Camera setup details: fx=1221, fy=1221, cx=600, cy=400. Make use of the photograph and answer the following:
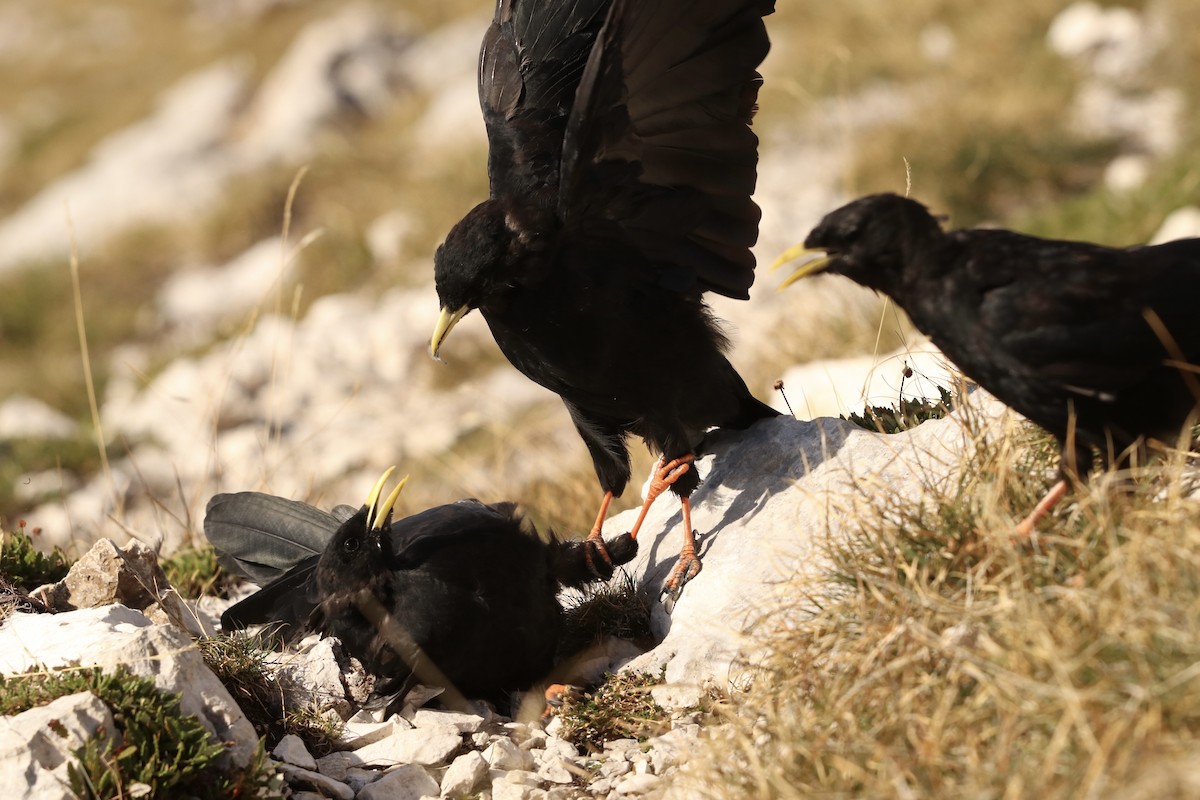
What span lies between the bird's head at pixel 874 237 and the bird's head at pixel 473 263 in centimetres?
137

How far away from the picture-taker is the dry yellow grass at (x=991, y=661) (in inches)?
103

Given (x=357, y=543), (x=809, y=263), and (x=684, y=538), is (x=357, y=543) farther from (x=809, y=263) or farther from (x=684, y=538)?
(x=809, y=263)

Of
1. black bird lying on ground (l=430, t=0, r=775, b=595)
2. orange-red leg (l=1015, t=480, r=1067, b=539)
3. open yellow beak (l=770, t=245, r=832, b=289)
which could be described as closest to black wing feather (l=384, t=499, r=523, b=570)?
black bird lying on ground (l=430, t=0, r=775, b=595)

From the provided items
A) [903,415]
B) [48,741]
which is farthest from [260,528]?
[903,415]

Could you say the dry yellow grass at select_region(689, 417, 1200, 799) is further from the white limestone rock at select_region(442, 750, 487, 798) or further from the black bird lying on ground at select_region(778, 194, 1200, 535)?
the white limestone rock at select_region(442, 750, 487, 798)

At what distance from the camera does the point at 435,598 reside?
4320 millimetres

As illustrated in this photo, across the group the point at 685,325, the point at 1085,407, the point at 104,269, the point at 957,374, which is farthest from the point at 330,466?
the point at 104,269

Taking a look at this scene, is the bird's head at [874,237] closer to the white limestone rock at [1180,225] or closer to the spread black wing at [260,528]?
the spread black wing at [260,528]

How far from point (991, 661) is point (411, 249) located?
45.8ft

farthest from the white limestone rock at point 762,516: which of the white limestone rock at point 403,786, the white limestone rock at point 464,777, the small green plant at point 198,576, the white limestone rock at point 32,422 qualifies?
the white limestone rock at point 32,422

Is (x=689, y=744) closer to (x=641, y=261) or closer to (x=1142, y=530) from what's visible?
(x=1142, y=530)

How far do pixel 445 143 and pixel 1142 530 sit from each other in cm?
1648

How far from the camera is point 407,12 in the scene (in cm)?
2989

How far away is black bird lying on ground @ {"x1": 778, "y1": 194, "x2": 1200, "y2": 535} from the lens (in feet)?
10.8
